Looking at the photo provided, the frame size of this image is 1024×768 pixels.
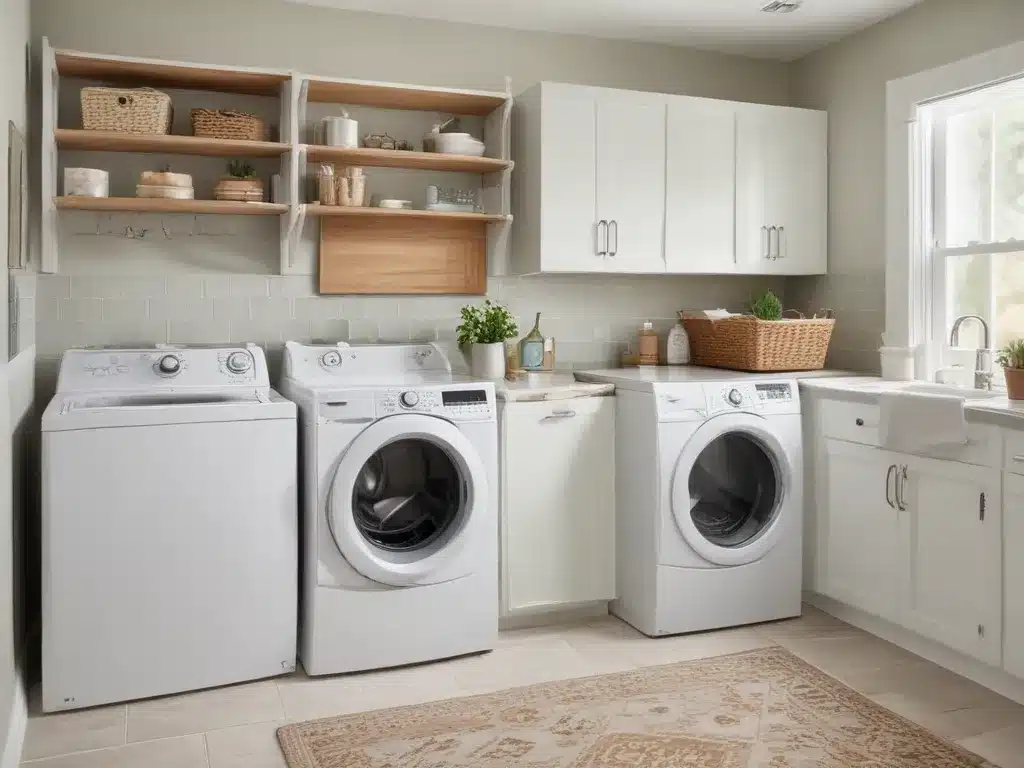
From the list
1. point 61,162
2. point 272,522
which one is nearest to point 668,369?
point 272,522

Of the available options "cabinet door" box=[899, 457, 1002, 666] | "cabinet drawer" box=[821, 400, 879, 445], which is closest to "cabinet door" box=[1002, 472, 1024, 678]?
"cabinet door" box=[899, 457, 1002, 666]

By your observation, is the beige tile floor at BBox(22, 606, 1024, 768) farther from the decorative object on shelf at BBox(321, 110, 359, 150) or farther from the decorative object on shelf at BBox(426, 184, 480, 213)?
the decorative object on shelf at BBox(321, 110, 359, 150)

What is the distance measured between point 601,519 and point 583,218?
1217mm

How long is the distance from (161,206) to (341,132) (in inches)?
28.5

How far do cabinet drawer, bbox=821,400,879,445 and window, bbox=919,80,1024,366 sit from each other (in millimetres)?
604

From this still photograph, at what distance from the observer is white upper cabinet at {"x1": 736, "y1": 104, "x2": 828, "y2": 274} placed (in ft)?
13.1

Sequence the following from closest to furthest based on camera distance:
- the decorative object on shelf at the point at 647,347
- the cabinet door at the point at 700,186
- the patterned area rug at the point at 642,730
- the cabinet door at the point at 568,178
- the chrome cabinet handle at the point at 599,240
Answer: the patterned area rug at the point at 642,730 < the cabinet door at the point at 568,178 < the chrome cabinet handle at the point at 599,240 < the cabinet door at the point at 700,186 < the decorative object on shelf at the point at 647,347

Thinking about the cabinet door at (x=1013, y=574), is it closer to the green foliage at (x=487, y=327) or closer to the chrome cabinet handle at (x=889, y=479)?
the chrome cabinet handle at (x=889, y=479)

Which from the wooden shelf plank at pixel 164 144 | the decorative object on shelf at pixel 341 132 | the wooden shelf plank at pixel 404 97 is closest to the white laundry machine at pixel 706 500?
the wooden shelf plank at pixel 404 97

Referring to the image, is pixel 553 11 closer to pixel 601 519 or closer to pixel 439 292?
pixel 439 292

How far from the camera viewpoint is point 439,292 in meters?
3.85

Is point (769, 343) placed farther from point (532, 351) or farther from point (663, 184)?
point (532, 351)

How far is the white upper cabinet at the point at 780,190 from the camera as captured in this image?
13.1ft

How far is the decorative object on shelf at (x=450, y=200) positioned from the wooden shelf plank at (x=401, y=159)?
0.10 metres
